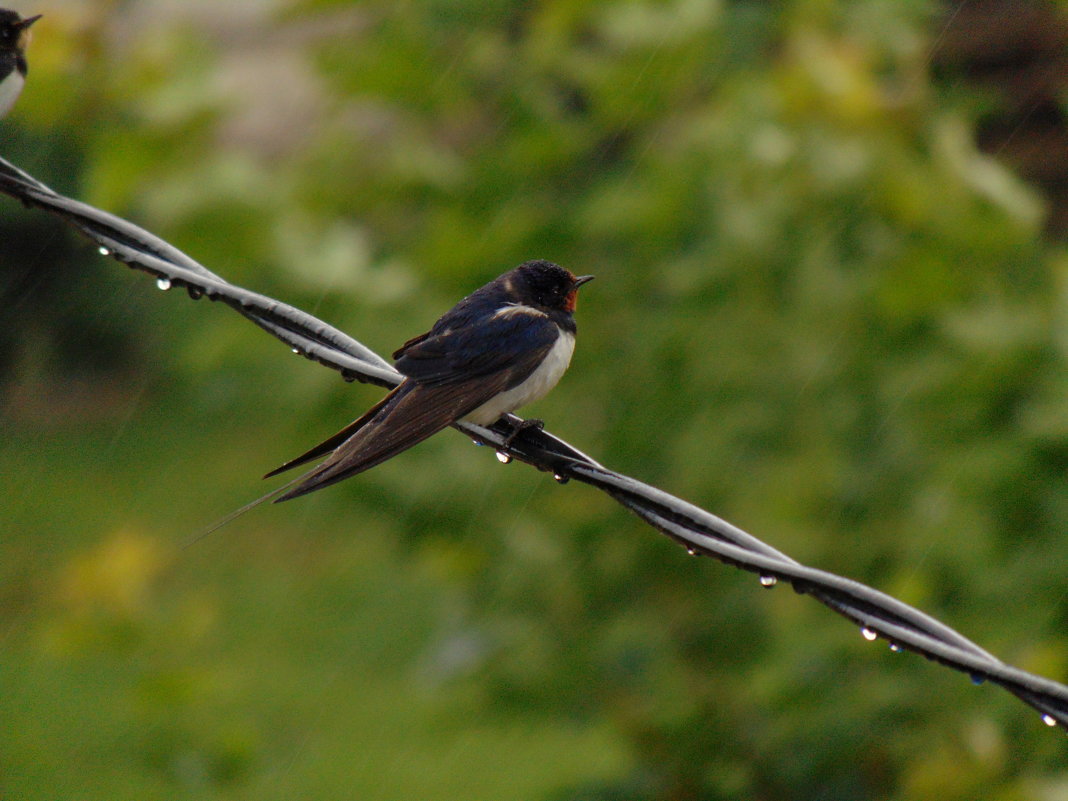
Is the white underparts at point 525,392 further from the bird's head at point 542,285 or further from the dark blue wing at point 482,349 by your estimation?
the bird's head at point 542,285

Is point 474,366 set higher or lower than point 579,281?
lower

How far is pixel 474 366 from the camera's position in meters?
3.18

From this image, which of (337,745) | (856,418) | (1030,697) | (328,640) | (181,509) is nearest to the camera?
(1030,697)

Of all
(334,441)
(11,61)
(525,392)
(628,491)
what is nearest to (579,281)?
(525,392)

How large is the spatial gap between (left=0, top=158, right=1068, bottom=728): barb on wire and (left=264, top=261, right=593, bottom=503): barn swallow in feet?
0.34

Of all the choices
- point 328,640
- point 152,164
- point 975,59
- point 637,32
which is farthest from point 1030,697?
point 328,640

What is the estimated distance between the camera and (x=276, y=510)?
1347 centimetres

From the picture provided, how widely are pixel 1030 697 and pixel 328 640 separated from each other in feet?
30.8

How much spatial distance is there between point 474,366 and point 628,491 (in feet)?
3.41

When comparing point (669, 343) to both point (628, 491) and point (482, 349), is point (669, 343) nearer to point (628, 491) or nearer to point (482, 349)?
point (482, 349)

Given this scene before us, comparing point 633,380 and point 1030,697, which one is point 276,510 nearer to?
point 633,380

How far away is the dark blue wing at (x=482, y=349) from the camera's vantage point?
122 inches

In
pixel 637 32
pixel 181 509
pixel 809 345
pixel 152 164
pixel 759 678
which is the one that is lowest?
pixel 759 678

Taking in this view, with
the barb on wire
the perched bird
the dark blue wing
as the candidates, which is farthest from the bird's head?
the perched bird
